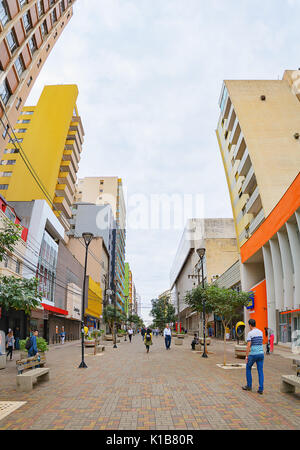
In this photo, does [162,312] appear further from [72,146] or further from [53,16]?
[53,16]

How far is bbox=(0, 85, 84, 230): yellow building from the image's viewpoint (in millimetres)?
48125

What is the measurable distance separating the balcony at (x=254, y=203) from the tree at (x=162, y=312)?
167 feet

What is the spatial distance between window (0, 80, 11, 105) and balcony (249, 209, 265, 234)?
24.4 m

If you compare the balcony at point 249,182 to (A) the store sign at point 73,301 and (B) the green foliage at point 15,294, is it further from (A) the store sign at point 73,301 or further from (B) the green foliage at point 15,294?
(B) the green foliage at point 15,294

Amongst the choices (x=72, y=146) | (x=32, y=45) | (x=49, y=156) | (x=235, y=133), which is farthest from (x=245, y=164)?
(x=72, y=146)

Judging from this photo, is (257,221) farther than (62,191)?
No

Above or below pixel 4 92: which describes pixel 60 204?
above

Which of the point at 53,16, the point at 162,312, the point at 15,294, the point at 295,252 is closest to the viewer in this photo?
the point at 15,294

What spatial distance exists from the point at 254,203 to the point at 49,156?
101 ft

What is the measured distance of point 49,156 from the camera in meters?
50.9

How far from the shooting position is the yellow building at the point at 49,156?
158ft

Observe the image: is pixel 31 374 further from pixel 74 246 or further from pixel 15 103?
pixel 74 246

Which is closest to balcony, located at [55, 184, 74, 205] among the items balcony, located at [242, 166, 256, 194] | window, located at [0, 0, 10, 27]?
balcony, located at [242, 166, 256, 194]
